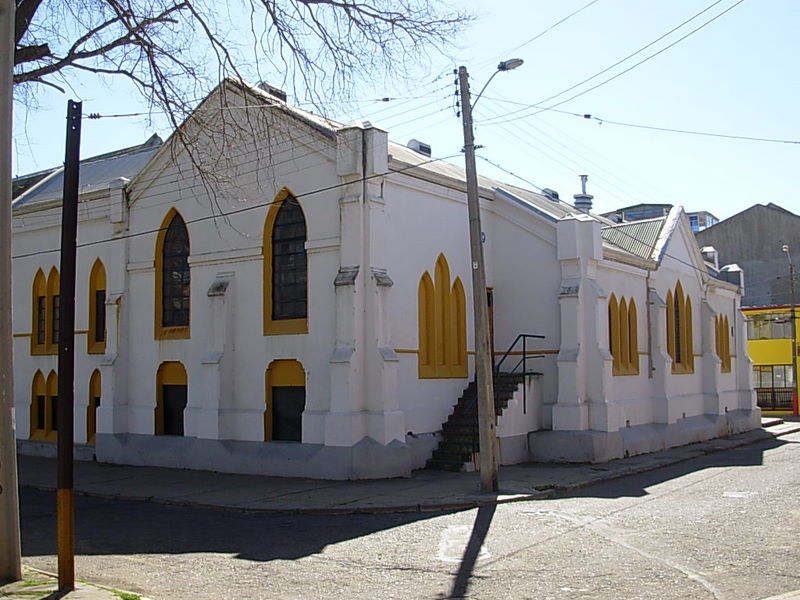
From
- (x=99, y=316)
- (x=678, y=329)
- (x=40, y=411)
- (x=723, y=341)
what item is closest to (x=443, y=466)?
(x=99, y=316)

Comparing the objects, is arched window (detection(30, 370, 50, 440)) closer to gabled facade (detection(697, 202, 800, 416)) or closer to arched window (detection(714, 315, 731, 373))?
arched window (detection(714, 315, 731, 373))

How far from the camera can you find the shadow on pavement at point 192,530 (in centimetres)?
1153

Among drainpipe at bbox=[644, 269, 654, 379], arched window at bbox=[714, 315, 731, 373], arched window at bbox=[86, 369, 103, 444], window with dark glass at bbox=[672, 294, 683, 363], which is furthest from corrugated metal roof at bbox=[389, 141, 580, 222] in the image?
arched window at bbox=[86, 369, 103, 444]

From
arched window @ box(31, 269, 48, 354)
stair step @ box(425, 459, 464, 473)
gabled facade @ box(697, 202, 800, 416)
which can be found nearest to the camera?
stair step @ box(425, 459, 464, 473)

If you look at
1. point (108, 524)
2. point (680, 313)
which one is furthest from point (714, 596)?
point (680, 313)

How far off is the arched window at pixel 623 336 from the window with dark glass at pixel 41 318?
51.5 feet

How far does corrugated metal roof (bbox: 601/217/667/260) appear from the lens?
26.6 metres

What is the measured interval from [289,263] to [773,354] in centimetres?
3044

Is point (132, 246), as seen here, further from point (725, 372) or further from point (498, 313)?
point (725, 372)

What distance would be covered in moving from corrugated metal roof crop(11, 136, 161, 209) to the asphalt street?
43.3ft

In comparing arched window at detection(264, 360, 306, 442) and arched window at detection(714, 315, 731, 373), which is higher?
arched window at detection(714, 315, 731, 373)

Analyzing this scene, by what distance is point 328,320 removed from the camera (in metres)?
19.0

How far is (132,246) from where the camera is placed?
75.8 ft

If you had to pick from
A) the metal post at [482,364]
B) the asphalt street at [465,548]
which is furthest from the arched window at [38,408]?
the metal post at [482,364]
